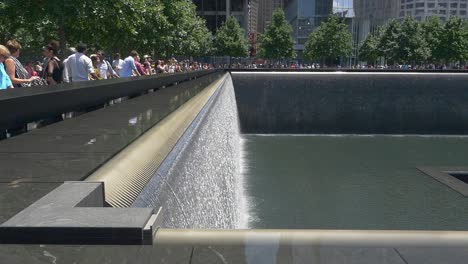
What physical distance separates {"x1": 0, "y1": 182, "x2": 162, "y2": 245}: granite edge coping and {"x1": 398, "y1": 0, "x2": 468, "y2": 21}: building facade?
122 meters

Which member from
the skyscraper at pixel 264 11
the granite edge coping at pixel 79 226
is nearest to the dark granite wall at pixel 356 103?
the granite edge coping at pixel 79 226

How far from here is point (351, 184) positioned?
41.7ft

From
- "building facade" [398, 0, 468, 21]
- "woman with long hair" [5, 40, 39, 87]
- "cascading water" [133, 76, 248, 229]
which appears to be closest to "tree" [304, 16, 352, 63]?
"woman with long hair" [5, 40, 39, 87]

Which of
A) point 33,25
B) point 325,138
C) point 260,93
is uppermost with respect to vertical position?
point 33,25

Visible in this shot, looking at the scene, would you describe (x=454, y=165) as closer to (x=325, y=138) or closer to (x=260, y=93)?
(x=325, y=138)

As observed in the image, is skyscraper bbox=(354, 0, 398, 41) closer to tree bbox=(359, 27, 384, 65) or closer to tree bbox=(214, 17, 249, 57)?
tree bbox=(359, 27, 384, 65)

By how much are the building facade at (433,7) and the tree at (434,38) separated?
63.9m

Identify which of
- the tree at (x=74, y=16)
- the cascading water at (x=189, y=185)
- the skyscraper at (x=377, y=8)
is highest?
the skyscraper at (x=377, y=8)

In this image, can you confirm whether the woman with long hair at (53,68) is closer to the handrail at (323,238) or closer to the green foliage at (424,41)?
the handrail at (323,238)

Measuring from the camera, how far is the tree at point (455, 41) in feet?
172

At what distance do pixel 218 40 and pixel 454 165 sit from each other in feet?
141

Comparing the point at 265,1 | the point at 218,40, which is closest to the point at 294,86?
the point at 218,40

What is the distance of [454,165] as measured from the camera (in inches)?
602

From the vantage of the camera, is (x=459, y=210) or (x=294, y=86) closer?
(x=459, y=210)
